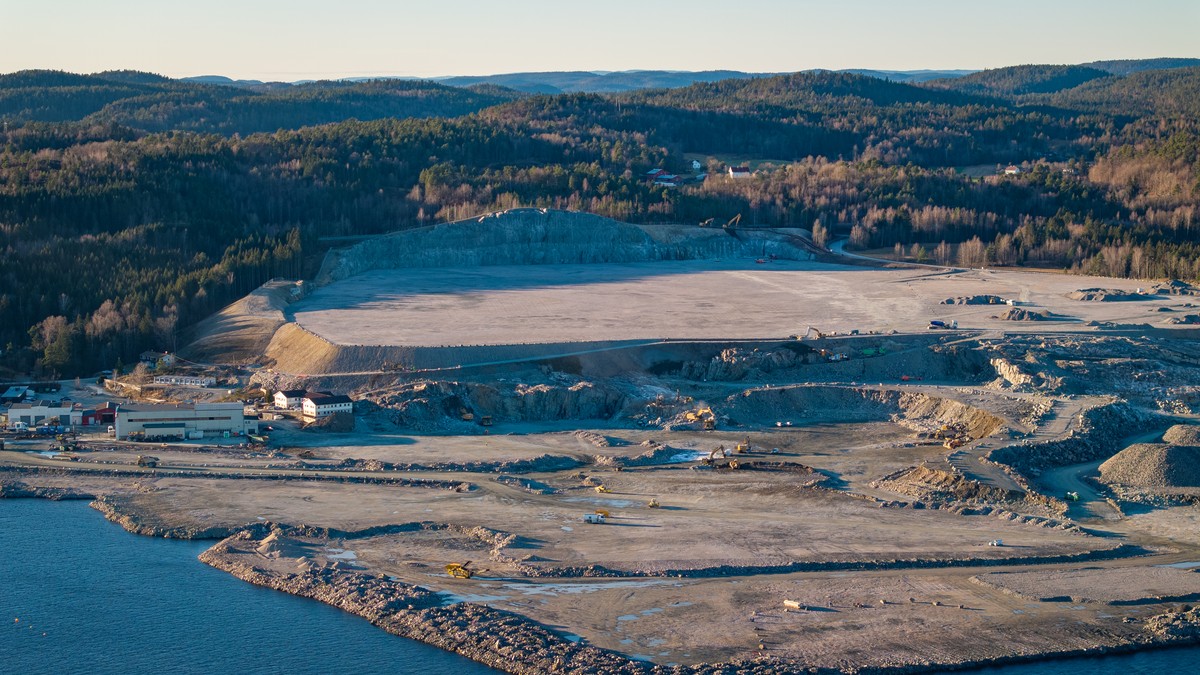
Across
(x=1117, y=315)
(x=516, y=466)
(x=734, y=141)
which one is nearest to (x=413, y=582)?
(x=516, y=466)

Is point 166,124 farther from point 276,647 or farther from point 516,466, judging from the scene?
point 276,647

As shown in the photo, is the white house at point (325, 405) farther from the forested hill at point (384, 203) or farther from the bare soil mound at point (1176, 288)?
the bare soil mound at point (1176, 288)

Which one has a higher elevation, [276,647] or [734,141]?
[734,141]

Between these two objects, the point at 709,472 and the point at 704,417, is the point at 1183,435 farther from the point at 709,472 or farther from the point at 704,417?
the point at 704,417

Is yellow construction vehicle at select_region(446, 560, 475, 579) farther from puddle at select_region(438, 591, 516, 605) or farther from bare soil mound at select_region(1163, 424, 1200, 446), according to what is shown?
bare soil mound at select_region(1163, 424, 1200, 446)

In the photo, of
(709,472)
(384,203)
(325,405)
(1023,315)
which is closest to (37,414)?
(325,405)

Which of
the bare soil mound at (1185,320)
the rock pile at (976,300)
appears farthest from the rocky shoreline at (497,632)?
the rock pile at (976,300)
